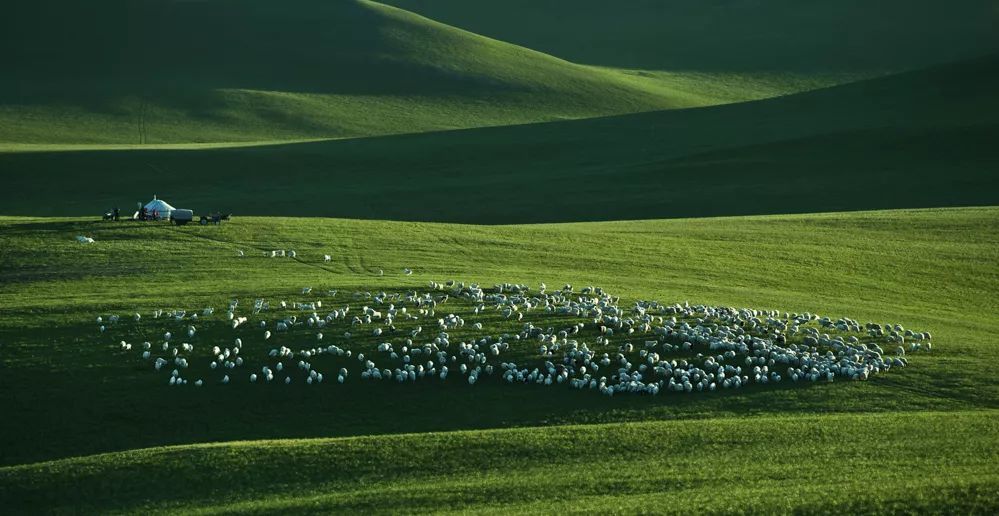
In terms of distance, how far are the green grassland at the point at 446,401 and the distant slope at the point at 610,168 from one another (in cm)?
2670

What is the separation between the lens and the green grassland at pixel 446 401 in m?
21.4

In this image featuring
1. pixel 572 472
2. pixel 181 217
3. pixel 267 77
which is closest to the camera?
pixel 572 472

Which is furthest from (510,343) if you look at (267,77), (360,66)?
(360,66)

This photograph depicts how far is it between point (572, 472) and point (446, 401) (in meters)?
5.86

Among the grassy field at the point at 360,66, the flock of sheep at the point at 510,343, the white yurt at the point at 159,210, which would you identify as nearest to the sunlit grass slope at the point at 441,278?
the flock of sheep at the point at 510,343

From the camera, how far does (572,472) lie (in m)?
21.9

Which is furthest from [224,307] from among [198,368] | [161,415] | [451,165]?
[451,165]

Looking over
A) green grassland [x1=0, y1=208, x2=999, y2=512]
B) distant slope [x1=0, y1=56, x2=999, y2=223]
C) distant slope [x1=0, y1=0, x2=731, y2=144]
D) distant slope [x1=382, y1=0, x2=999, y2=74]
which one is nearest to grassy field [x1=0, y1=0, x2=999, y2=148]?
distant slope [x1=0, y1=0, x2=731, y2=144]

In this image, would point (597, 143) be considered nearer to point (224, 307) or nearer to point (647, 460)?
point (224, 307)

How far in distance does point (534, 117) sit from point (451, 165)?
3909 centimetres

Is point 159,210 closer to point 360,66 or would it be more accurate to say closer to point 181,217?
point 181,217

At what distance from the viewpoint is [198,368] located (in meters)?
28.6

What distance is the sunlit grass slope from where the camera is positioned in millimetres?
26297

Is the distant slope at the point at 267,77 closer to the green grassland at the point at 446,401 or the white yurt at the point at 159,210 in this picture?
the white yurt at the point at 159,210
